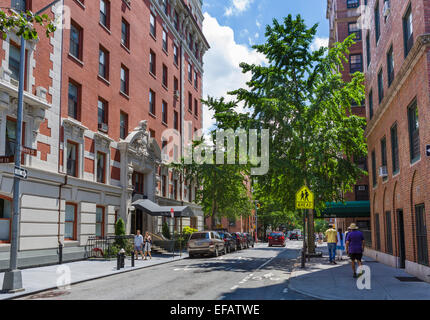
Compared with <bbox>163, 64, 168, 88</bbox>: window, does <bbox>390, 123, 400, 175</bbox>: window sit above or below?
below

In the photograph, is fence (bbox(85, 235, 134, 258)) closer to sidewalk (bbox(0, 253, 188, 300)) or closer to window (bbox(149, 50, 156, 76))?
sidewalk (bbox(0, 253, 188, 300))

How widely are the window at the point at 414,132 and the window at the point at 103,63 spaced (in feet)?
60.5

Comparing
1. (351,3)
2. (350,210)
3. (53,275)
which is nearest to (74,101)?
(53,275)

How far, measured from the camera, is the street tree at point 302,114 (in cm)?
2298

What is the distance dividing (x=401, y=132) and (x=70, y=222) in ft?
54.6

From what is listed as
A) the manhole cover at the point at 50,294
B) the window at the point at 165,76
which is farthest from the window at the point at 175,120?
the manhole cover at the point at 50,294

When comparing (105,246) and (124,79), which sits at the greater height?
(124,79)

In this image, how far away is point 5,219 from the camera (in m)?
17.7

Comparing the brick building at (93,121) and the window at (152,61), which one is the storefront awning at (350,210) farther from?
the window at (152,61)

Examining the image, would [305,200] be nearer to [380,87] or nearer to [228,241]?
[380,87]

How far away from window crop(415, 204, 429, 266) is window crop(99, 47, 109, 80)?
1986 cm

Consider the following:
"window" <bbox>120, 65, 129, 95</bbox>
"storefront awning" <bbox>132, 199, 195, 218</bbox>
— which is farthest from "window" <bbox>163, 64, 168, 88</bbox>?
"storefront awning" <bbox>132, 199, 195, 218</bbox>

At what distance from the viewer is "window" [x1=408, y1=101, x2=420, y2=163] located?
611 inches
